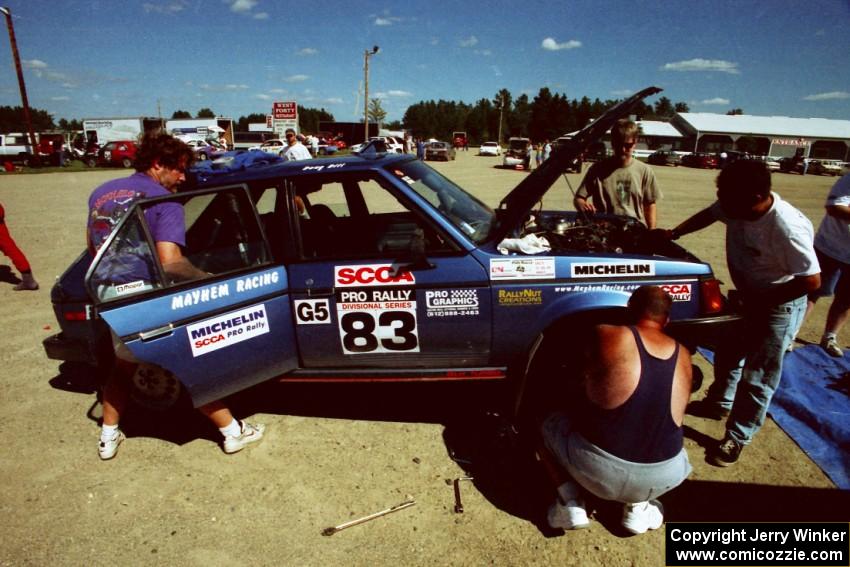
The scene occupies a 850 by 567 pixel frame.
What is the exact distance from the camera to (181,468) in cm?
301

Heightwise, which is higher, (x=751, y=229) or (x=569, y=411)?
(x=751, y=229)

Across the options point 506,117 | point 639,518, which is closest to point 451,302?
point 639,518

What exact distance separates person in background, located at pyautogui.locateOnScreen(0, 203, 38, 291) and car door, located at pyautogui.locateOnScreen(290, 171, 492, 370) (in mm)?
5104

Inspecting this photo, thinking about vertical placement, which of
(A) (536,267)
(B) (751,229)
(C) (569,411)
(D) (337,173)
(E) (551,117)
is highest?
(E) (551,117)

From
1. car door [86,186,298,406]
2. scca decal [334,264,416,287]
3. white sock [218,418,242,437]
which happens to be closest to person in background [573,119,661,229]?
scca decal [334,264,416,287]

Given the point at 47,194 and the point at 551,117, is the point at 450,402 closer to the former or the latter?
the point at 47,194

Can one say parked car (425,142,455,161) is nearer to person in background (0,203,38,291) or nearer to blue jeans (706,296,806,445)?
person in background (0,203,38,291)

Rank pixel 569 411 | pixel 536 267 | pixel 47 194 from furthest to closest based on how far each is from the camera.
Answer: pixel 47 194 < pixel 536 267 < pixel 569 411

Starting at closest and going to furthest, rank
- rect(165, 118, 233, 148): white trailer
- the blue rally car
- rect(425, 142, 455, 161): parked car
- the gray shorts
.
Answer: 1. the gray shorts
2. the blue rally car
3. rect(425, 142, 455, 161): parked car
4. rect(165, 118, 233, 148): white trailer

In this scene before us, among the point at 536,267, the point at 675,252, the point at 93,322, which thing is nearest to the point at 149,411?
the point at 93,322

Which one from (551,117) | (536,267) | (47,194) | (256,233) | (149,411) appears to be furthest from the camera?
(551,117)

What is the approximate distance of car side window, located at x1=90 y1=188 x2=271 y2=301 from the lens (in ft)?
8.68

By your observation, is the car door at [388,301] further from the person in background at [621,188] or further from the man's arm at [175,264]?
the person in background at [621,188]

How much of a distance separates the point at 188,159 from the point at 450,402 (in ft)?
8.72
